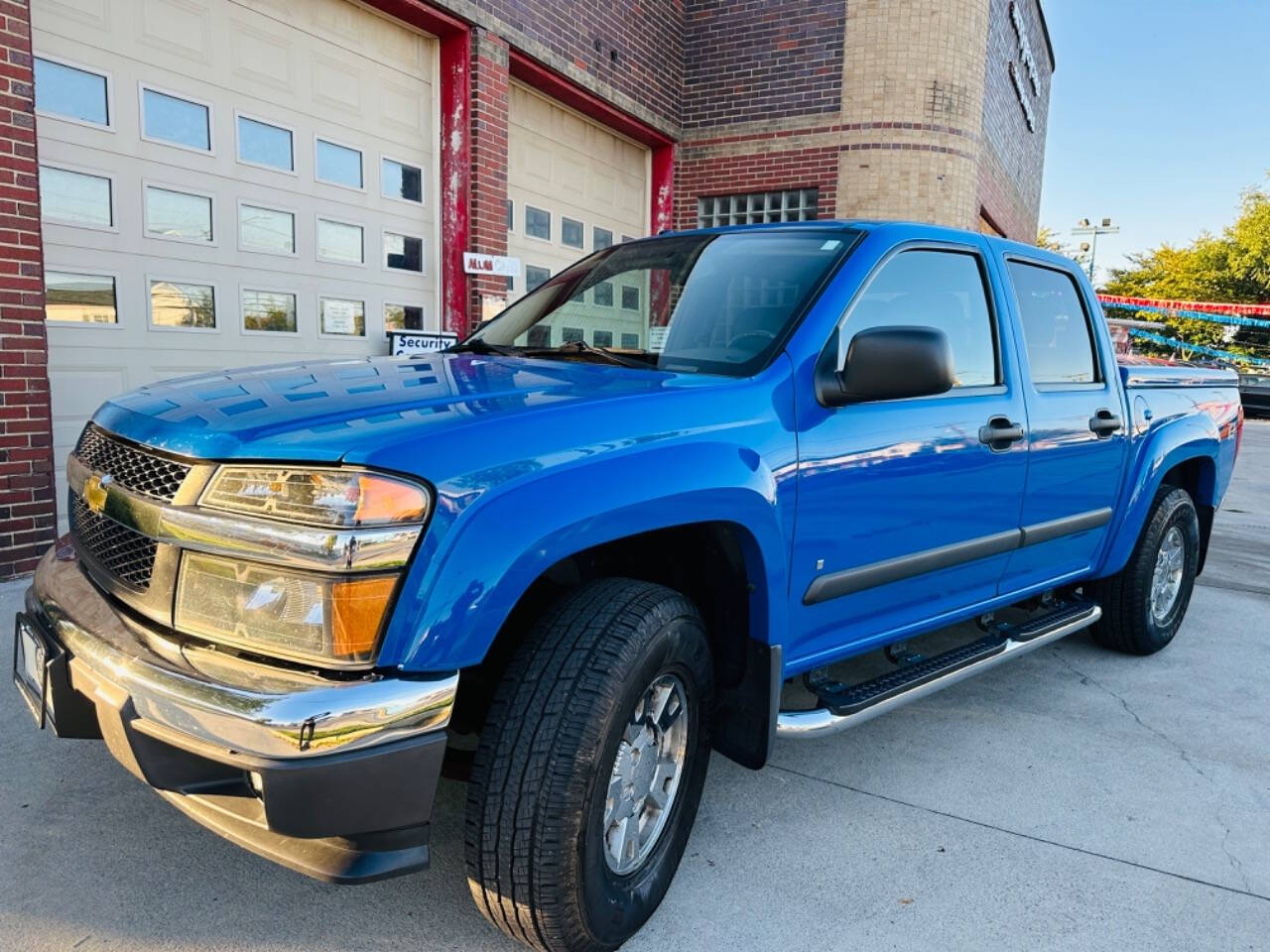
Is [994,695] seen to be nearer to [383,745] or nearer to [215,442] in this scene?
[383,745]

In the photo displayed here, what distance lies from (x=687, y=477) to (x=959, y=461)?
1.24 metres

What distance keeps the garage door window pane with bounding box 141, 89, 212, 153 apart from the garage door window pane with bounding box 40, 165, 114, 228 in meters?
0.48

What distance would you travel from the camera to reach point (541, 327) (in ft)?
10.9

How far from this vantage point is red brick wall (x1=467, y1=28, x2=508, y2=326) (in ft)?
24.8

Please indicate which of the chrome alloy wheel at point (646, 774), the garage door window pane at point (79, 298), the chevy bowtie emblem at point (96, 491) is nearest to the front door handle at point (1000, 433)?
the chrome alloy wheel at point (646, 774)

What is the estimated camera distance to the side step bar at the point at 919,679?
8.52 feet

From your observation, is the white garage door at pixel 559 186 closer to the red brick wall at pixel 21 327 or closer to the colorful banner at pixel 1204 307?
the red brick wall at pixel 21 327

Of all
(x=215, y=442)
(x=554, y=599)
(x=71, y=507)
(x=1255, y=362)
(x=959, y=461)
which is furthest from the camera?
(x=1255, y=362)

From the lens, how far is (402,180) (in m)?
7.44

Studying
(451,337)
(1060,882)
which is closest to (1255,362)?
(451,337)

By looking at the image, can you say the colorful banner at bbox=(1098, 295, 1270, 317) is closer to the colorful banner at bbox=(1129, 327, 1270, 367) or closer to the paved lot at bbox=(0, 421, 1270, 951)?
the colorful banner at bbox=(1129, 327, 1270, 367)

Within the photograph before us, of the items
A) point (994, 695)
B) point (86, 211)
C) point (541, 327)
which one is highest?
point (86, 211)

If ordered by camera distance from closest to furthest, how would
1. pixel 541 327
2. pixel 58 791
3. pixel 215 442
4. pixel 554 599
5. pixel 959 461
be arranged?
1. pixel 215 442
2. pixel 554 599
3. pixel 58 791
4. pixel 959 461
5. pixel 541 327

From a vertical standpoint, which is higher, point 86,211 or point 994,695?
point 86,211
